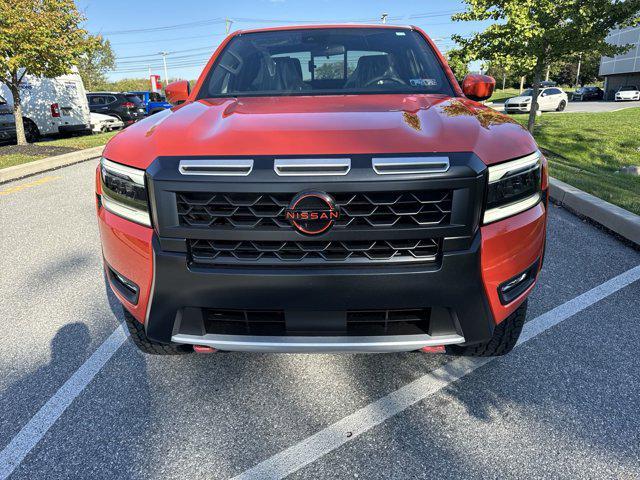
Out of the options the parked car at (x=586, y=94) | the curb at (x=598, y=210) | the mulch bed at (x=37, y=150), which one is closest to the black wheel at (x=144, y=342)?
the curb at (x=598, y=210)

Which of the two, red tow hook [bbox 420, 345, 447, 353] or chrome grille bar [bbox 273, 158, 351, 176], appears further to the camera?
red tow hook [bbox 420, 345, 447, 353]

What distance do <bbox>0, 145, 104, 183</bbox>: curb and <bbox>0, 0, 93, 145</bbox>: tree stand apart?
2.07 metres

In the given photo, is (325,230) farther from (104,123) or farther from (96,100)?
(96,100)

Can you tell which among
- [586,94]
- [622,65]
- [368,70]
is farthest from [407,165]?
[622,65]

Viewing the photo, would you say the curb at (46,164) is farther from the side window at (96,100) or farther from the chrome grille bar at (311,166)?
the side window at (96,100)

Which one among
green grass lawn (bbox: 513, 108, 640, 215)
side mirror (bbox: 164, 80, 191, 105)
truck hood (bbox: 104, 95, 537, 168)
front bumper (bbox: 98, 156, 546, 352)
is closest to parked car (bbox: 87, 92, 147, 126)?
green grass lawn (bbox: 513, 108, 640, 215)

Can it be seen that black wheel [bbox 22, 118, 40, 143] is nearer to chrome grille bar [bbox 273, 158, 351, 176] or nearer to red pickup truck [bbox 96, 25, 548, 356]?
red pickup truck [bbox 96, 25, 548, 356]

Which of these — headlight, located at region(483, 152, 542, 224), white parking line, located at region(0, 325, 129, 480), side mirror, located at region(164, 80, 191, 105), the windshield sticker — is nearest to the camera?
headlight, located at region(483, 152, 542, 224)

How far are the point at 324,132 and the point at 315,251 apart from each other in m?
0.48

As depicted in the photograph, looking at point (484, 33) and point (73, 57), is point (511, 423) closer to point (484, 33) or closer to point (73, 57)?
point (484, 33)

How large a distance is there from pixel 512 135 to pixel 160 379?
2.07 metres

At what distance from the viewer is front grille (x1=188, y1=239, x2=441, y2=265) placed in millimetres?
1802

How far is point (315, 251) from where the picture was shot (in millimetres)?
1803

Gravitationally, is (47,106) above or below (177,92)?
below
